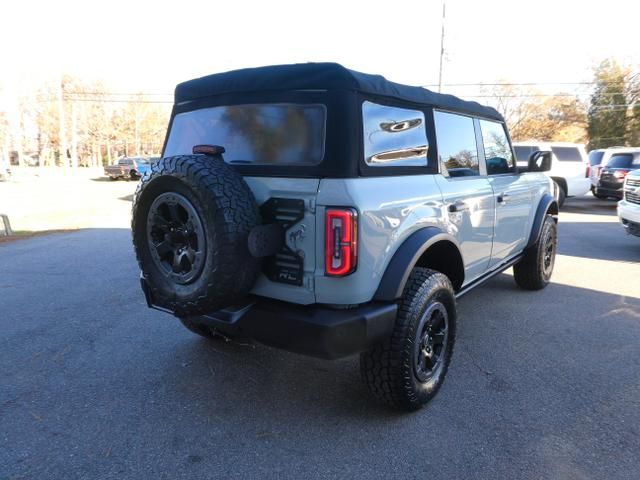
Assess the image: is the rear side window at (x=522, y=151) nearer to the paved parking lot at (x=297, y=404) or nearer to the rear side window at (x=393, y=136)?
the paved parking lot at (x=297, y=404)

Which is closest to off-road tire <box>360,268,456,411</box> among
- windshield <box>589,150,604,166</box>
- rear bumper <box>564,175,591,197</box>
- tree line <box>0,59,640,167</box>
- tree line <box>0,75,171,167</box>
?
rear bumper <box>564,175,591,197</box>

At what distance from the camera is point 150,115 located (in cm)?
6369

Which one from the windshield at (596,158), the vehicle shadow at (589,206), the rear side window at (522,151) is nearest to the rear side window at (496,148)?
the rear side window at (522,151)

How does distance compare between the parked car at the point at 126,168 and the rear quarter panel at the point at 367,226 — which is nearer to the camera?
the rear quarter panel at the point at 367,226

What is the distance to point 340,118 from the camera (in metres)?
2.42

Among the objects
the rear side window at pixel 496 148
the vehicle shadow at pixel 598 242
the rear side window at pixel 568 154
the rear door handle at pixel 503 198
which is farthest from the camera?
the rear side window at pixel 568 154

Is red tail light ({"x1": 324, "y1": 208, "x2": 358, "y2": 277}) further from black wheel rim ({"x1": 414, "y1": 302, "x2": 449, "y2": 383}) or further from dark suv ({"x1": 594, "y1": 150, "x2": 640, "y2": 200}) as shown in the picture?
dark suv ({"x1": 594, "y1": 150, "x2": 640, "y2": 200})

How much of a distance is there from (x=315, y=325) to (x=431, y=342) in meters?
1.01

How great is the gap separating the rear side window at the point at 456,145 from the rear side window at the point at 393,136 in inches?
9.5

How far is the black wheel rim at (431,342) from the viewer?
2.73 m

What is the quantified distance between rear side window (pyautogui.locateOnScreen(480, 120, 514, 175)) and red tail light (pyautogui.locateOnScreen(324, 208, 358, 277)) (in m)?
2.18

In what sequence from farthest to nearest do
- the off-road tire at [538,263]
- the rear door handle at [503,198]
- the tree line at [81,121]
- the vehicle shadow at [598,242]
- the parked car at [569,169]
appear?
the tree line at [81,121], the parked car at [569,169], the vehicle shadow at [598,242], the off-road tire at [538,263], the rear door handle at [503,198]

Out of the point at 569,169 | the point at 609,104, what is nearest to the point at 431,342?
the point at 569,169

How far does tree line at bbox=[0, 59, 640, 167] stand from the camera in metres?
42.0
